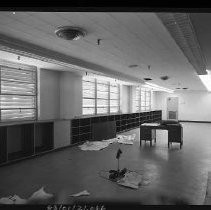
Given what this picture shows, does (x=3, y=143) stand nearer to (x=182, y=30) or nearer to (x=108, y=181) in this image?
(x=108, y=181)

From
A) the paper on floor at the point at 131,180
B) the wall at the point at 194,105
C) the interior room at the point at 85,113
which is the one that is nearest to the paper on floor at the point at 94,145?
the interior room at the point at 85,113

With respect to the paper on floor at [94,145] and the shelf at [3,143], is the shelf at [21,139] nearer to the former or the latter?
the shelf at [3,143]

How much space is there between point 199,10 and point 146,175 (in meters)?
4.26

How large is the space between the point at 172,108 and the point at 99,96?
419 inches

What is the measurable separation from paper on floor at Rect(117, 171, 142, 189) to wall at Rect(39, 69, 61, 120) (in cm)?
393

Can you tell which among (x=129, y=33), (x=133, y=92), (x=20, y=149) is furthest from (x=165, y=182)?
(x=133, y=92)

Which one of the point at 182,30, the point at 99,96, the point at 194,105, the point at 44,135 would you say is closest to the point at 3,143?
the point at 44,135

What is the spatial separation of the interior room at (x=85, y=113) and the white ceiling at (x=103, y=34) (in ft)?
0.05

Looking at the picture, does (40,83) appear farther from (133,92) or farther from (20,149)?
(133,92)

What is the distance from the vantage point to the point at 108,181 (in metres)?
4.60

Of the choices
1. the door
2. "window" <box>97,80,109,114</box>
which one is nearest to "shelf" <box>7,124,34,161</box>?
"window" <box>97,80,109,114</box>

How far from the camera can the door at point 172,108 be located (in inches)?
778

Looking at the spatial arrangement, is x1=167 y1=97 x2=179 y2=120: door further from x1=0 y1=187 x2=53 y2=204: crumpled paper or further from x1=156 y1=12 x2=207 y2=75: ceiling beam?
x1=0 y1=187 x2=53 y2=204: crumpled paper

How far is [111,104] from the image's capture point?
12648 mm
